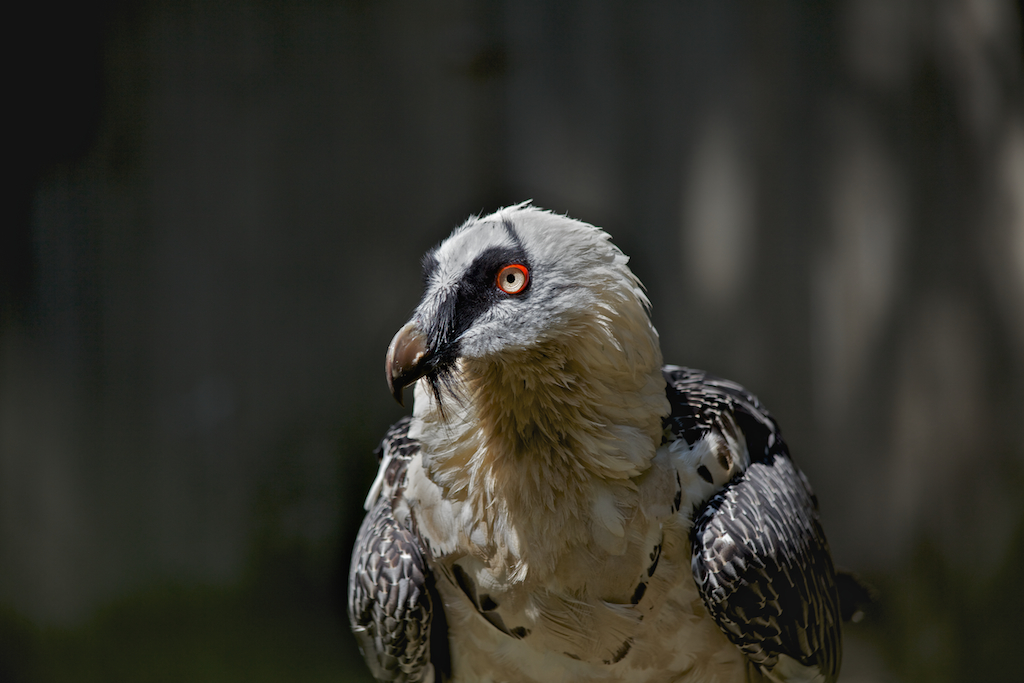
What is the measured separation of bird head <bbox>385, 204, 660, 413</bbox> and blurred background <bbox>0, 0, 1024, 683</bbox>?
1436 millimetres

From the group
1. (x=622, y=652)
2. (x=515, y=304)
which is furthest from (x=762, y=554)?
(x=515, y=304)

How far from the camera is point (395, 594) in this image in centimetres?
165

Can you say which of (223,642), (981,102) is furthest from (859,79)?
(223,642)

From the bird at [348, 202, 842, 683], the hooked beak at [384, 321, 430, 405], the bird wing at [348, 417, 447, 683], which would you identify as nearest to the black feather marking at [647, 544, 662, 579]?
the bird at [348, 202, 842, 683]

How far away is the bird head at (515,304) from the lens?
1.39 meters

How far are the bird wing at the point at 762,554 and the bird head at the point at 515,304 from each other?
1.21 ft

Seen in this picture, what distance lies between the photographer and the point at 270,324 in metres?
2.90

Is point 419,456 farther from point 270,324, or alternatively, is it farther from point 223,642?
point 223,642

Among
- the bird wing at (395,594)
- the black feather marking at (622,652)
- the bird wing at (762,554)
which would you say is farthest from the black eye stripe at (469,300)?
the black feather marking at (622,652)

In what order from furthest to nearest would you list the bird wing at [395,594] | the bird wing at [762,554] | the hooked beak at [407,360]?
the bird wing at [395,594] → the bird wing at [762,554] → the hooked beak at [407,360]

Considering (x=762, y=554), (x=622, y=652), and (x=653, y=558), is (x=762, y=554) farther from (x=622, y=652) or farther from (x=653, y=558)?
(x=622, y=652)

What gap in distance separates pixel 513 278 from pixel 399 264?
1.58m

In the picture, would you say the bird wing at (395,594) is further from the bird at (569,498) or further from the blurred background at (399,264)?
the blurred background at (399,264)

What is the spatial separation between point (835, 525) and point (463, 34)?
2.60 m
